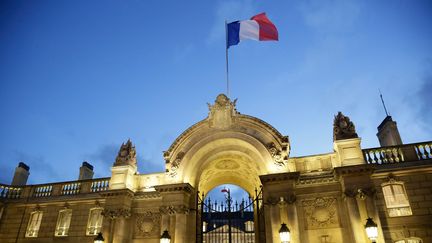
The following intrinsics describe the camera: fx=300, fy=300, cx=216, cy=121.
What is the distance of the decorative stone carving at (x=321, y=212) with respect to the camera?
62.7 feet

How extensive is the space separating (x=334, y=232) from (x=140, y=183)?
1470cm

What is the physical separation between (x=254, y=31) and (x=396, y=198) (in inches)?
634

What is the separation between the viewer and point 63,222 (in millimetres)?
25406

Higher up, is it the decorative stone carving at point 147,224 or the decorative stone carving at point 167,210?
the decorative stone carving at point 167,210

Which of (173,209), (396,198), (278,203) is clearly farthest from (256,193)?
(396,198)

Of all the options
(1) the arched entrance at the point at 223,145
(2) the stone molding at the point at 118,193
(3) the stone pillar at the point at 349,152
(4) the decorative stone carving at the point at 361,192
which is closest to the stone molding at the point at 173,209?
(1) the arched entrance at the point at 223,145

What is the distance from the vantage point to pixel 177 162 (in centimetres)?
2341

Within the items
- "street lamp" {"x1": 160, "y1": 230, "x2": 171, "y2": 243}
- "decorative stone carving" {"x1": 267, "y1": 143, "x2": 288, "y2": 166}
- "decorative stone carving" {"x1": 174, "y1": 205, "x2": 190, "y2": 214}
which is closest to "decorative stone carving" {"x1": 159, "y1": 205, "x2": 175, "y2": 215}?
"decorative stone carving" {"x1": 174, "y1": 205, "x2": 190, "y2": 214}

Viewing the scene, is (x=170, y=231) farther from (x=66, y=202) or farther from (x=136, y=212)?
(x=66, y=202)

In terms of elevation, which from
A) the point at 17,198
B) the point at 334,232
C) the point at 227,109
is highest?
the point at 227,109

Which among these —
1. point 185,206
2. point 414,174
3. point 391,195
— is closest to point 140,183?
point 185,206

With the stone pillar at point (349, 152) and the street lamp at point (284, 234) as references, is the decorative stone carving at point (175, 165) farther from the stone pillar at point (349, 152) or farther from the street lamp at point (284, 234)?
the stone pillar at point (349, 152)

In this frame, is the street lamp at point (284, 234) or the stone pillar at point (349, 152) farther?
the stone pillar at point (349, 152)

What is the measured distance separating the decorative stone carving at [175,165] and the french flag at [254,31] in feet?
33.7
